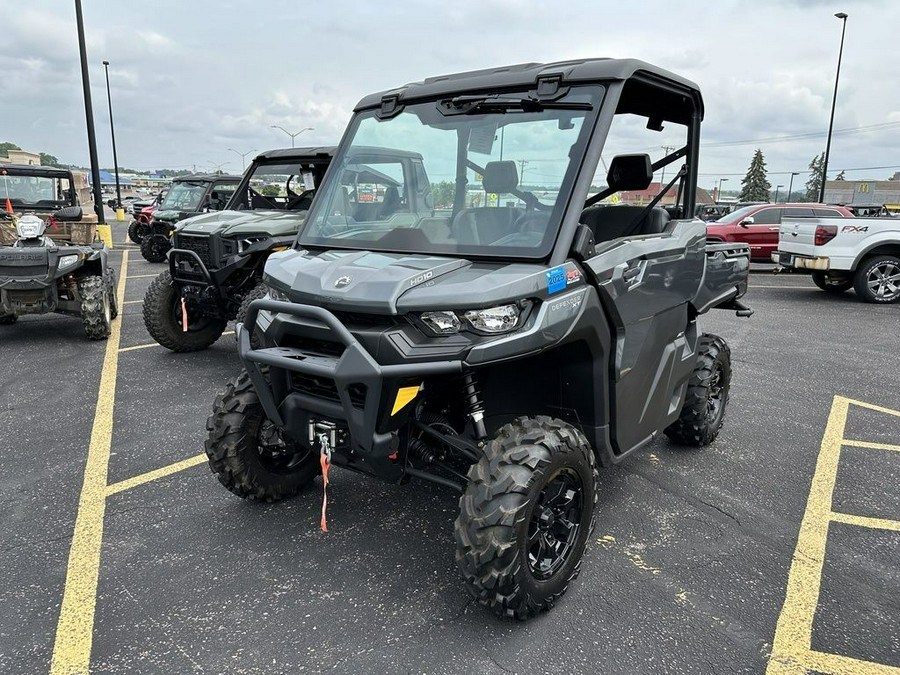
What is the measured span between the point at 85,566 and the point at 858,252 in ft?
39.5

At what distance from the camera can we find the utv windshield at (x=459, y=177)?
2.90 metres

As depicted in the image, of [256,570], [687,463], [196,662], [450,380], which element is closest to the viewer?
[196,662]

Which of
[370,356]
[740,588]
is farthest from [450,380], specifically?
[740,588]

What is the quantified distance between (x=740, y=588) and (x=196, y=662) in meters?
2.40

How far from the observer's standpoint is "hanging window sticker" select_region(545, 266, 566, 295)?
8.64ft

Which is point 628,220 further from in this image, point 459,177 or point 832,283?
point 832,283

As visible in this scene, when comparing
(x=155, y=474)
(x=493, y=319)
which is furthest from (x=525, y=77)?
(x=155, y=474)

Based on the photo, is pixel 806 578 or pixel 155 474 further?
pixel 155 474

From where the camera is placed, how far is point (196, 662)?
2.51m

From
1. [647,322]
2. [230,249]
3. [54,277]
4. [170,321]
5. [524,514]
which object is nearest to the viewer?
[524,514]

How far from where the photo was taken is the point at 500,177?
10.1ft

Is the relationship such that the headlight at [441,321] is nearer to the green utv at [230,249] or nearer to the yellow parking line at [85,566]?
the yellow parking line at [85,566]

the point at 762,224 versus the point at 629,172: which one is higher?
the point at 629,172

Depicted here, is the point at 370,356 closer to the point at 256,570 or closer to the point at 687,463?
the point at 256,570
